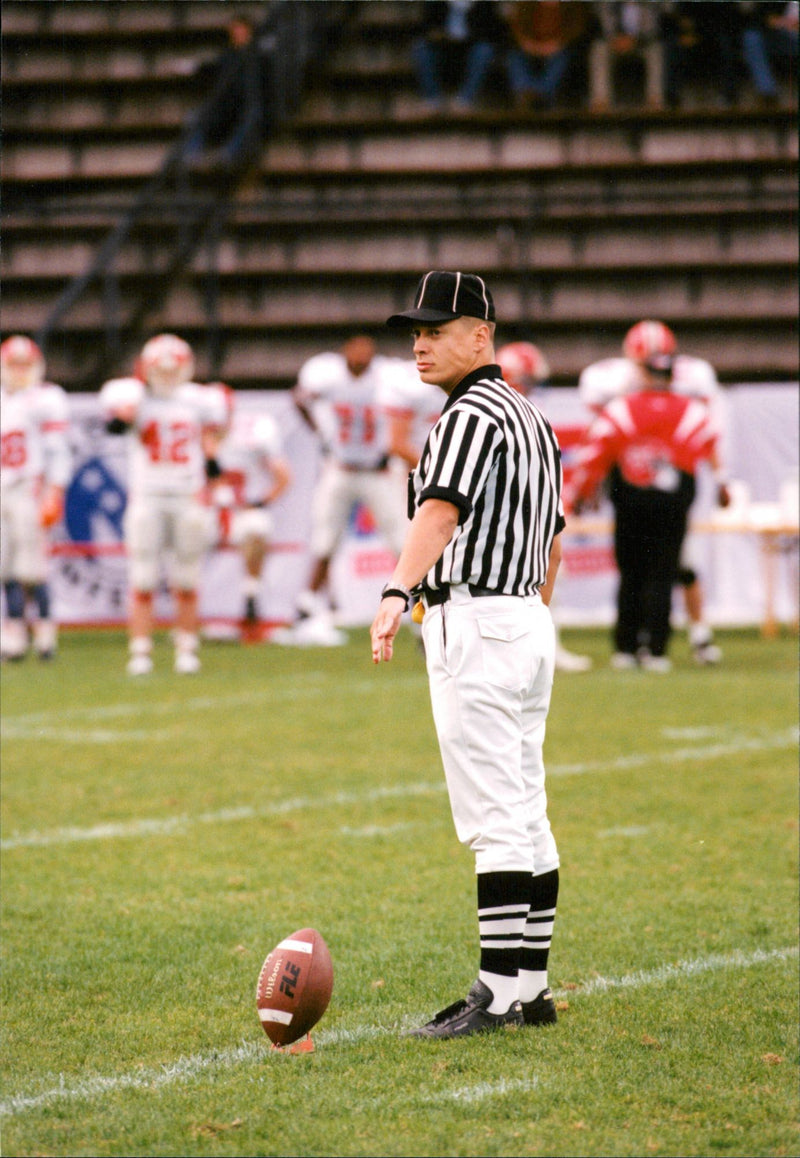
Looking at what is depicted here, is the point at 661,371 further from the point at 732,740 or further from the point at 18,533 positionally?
the point at 18,533

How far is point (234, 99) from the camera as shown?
53.9ft

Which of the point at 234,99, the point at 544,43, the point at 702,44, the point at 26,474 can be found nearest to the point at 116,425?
the point at 26,474

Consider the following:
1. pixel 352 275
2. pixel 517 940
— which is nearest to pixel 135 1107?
pixel 517 940

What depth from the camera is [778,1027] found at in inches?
138

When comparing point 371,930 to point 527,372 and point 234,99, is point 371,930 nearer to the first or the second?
point 527,372

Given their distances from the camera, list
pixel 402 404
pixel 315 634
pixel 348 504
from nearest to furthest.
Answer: pixel 402 404
pixel 315 634
pixel 348 504

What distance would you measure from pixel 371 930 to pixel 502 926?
0.88 metres

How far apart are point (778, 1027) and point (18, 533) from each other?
760 centimetres

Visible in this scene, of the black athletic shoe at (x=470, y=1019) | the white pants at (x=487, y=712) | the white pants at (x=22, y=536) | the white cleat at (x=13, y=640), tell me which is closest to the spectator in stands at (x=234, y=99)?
the white pants at (x=22, y=536)

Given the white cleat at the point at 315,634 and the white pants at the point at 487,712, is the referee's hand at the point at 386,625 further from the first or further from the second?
the white cleat at the point at 315,634

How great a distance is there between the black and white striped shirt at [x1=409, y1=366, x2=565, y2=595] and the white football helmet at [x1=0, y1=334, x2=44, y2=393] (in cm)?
724

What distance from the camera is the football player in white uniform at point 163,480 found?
31.6 ft

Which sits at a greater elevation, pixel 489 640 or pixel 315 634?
pixel 489 640

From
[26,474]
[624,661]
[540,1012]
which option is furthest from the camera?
[26,474]
